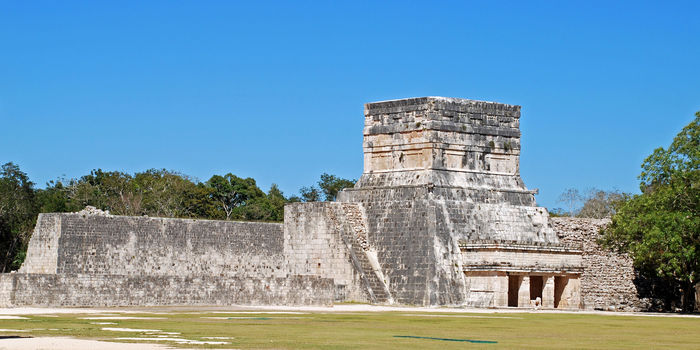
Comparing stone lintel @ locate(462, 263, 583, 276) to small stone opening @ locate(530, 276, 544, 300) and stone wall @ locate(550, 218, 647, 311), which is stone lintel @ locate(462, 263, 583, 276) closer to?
small stone opening @ locate(530, 276, 544, 300)

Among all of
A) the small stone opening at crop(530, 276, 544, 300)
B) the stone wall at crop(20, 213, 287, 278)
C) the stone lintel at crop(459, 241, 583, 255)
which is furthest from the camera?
the small stone opening at crop(530, 276, 544, 300)

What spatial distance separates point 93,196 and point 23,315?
35393mm

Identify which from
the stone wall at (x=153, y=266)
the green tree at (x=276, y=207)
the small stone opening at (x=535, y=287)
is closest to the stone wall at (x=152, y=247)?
the stone wall at (x=153, y=266)

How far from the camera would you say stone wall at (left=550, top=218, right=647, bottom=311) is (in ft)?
136

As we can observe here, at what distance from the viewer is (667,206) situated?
35719 millimetres

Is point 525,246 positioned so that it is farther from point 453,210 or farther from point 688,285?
point 688,285

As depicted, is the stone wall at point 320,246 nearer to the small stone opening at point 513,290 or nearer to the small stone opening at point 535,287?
the small stone opening at point 513,290

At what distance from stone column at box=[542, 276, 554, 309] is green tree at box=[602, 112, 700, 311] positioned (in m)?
2.68

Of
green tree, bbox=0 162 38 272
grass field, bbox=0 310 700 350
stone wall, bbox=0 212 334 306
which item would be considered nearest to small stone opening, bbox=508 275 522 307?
stone wall, bbox=0 212 334 306

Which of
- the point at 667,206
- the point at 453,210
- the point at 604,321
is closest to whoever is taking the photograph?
the point at 604,321

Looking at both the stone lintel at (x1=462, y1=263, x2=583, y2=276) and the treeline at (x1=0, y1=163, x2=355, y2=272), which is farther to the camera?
the treeline at (x1=0, y1=163, x2=355, y2=272)

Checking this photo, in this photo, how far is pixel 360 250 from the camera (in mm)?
39281

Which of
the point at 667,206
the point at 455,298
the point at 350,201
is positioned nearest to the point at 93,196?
the point at 350,201

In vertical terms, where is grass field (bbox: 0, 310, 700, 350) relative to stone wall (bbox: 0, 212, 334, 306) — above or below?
below
